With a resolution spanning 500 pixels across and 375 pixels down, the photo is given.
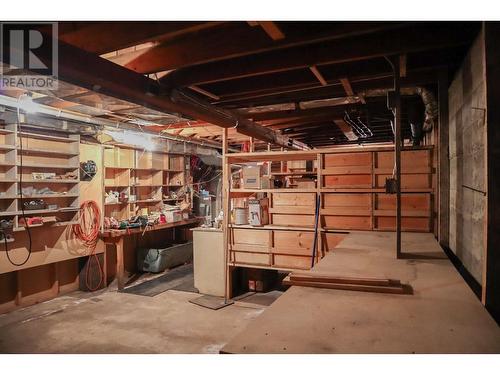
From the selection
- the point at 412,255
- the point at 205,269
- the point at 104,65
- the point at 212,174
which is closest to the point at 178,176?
the point at 212,174

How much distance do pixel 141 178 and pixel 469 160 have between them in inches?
230

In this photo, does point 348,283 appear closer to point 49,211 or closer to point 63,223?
point 49,211

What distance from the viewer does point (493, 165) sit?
65.9 inches

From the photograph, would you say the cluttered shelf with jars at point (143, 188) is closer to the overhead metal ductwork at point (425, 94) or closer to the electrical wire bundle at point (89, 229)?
the electrical wire bundle at point (89, 229)

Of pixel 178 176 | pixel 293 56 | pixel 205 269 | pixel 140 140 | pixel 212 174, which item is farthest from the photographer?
pixel 212 174

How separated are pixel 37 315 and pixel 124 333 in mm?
1439

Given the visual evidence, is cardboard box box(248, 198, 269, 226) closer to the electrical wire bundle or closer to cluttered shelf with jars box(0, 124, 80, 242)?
the electrical wire bundle

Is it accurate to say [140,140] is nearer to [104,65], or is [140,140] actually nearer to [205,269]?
[205,269]

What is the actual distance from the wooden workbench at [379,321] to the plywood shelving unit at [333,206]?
73.9 inches

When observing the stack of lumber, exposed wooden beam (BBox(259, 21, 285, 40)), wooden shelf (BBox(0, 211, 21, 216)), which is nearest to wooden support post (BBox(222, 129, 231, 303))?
wooden shelf (BBox(0, 211, 21, 216))

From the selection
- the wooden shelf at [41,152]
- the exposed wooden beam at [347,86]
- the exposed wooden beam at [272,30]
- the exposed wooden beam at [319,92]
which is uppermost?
the exposed wooden beam at [319,92]

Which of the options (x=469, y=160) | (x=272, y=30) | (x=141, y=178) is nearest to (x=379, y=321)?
(x=469, y=160)

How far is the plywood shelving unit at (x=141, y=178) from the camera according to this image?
6199mm
